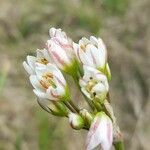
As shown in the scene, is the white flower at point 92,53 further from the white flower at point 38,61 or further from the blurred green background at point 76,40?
the blurred green background at point 76,40

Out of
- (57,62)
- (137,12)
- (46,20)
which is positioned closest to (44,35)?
(46,20)

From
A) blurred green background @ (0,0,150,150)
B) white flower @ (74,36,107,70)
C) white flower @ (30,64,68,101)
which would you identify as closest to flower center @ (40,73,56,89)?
white flower @ (30,64,68,101)

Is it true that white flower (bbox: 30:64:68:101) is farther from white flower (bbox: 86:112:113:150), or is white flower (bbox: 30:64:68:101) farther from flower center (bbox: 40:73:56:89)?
white flower (bbox: 86:112:113:150)

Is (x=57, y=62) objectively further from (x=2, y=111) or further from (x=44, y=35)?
(x=44, y=35)

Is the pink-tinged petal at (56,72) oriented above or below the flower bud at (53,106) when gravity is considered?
above

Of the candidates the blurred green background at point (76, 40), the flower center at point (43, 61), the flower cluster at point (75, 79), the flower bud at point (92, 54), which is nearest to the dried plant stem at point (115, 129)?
the flower cluster at point (75, 79)
